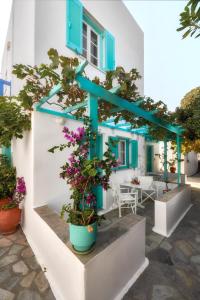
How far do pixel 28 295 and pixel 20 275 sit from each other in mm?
432

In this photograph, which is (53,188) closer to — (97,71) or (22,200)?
(22,200)

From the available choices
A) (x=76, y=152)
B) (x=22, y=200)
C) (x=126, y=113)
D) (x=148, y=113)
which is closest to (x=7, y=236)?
(x=22, y=200)

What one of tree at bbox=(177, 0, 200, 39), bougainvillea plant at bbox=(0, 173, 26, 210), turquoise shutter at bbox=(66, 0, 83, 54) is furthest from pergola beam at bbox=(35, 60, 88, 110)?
turquoise shutter at bbox=(66, 0, 83, 54)

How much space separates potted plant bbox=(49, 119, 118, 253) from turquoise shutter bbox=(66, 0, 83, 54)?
358 centimetres

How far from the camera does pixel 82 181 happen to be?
1.77 metres

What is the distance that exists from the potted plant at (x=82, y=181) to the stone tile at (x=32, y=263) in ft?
4.50

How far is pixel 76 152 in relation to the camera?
180 cm

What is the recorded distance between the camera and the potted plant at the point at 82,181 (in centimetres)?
172

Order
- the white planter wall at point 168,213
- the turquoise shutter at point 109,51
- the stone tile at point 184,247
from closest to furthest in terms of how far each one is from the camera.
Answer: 1. the stone tile at point 184,247
2. the white planter wall at point 168,213
3. the turquoise shutter at point 109,51

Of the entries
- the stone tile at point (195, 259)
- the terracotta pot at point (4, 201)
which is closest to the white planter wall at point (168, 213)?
the stone tile at point (195, 259)

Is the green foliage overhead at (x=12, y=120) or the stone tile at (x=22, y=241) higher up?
the green foliage overhead at (x=12, y=120)

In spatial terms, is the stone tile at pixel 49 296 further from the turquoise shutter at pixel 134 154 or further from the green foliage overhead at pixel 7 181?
the turquoise shutter at pixel 134 154

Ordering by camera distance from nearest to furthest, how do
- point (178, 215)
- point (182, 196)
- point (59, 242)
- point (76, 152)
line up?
point (76, 152)
point (59, 242)
point (178, 215)
point (182, 196)

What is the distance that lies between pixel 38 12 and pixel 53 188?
13.8 ft
